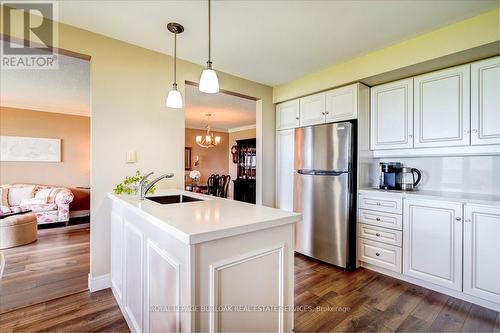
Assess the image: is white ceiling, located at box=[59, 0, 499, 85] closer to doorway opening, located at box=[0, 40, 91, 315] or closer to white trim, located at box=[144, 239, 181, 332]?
doorway opening, located at box=[0, 40, 91, 315]

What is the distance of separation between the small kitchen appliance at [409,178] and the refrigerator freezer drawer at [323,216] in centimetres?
64

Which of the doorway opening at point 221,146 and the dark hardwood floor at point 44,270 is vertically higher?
the doorway opening at point 221,146

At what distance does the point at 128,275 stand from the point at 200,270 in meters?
0.99

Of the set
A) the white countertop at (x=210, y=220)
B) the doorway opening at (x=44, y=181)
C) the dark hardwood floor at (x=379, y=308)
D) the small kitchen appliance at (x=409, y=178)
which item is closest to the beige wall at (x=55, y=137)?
the doorway opening at (x=44, y=181)

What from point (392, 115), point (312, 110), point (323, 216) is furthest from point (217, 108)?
point (392, 115)

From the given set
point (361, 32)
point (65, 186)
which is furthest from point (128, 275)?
point (65, 186)

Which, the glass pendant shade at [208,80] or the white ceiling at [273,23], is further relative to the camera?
the white ceiling at [273,23]

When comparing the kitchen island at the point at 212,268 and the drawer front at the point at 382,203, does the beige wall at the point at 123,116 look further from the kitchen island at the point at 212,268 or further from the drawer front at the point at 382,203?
the drawer front at the point at 382,203

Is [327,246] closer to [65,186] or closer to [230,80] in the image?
[230,80]

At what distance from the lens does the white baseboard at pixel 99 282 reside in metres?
2.15

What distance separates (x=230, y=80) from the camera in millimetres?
3092

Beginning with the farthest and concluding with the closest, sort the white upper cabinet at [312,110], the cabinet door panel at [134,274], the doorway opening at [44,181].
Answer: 1. the white upper cabinet at [312,110]
2. the doorway opening at [44,181]
3. the cabinet door panel at [134,274]

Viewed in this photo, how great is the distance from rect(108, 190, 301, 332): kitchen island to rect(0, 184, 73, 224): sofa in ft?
12.7

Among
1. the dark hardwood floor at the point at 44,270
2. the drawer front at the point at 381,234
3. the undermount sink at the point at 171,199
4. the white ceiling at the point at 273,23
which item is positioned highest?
the white ceiling at the point at 273,23
